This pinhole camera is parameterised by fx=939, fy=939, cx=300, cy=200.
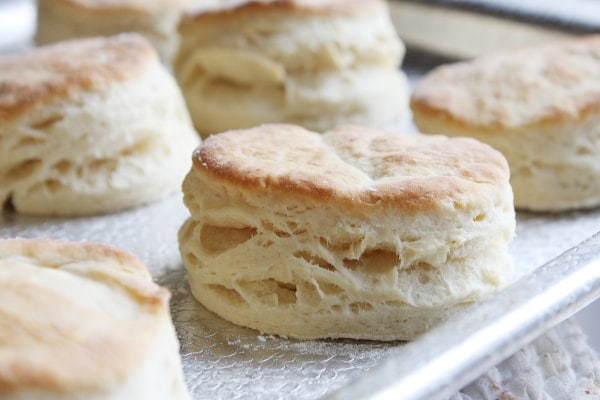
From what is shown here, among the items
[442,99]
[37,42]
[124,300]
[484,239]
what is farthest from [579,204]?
[37,42]

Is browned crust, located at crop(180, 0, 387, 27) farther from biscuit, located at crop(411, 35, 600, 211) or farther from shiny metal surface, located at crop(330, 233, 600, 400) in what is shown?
shiny metal surface, located at crop(330, 233, 600, 400)

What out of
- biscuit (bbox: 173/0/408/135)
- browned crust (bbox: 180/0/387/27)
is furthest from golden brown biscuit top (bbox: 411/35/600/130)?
browned crust (bbox: 180/0/387/27)

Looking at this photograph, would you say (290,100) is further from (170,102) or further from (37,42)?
(37,42)

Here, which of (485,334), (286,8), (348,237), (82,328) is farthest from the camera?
(286,8)

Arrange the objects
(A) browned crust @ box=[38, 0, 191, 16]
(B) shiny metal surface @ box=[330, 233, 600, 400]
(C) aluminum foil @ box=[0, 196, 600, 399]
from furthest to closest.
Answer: (A) browned crust @ box=[38, 0, 191, 16] → (C) aluminum foil @ box=[0, 196, 600, 399] → (B) shiny metal surface @ box=[330, 233, 600, 400]

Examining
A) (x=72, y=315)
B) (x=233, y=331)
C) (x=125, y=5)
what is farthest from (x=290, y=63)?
(x=72, y=315)

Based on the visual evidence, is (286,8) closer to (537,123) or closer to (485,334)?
(537,123)

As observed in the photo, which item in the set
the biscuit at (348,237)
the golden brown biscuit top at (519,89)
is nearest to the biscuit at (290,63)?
the golden brown biscuit top at (519,89)

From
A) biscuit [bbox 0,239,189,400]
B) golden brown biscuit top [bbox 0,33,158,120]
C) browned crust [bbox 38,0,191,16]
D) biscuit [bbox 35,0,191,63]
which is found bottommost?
biscuit [bbox 35,0,191,63]

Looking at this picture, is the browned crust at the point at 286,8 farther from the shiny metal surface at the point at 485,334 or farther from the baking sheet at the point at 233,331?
the shiny metal surface at the point at 485,334
